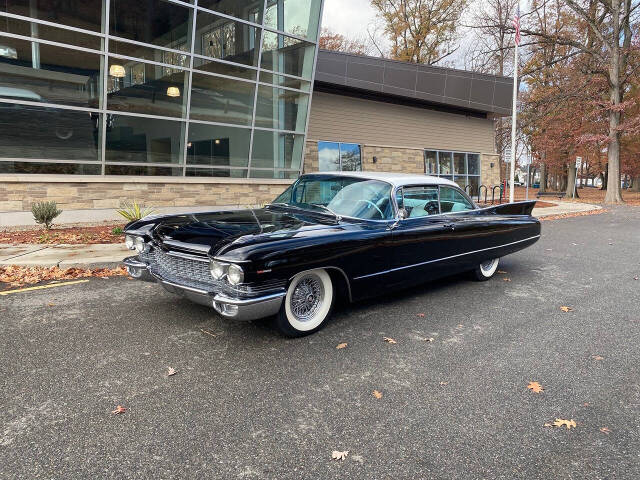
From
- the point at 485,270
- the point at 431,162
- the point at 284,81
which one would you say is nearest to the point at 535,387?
the point at 485,270

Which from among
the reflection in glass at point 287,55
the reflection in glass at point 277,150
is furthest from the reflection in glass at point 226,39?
the reflection in glass at point 277,150

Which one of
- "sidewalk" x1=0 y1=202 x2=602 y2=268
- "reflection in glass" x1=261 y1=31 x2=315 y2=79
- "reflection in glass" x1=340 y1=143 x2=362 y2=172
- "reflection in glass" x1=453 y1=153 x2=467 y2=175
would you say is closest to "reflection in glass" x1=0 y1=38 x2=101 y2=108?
"sidewalk" x1=0 y1=202 x2=602 y2=268

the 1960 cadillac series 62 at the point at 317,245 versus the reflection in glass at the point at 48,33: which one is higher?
the reflection in glass at the point at 48,33

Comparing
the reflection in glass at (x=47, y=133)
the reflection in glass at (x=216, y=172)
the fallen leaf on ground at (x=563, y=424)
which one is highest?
the reflection in glass at (x=47, y=133)

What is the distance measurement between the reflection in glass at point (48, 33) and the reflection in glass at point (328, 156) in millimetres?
9022

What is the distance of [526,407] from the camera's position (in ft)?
9.11

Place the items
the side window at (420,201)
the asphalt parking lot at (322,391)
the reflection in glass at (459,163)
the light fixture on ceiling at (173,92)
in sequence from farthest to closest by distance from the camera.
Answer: the reflection in glass at (459,163)
the light fixture on ceiling at (173,92)
the side window at (420,201)
the asphalt parking lot at (322,391)

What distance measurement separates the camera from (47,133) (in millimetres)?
10312

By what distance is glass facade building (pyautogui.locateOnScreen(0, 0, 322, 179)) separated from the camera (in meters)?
10.1

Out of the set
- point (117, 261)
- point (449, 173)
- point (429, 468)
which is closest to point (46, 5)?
point (117, 261)

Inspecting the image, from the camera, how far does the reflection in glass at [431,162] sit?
70.3 ft

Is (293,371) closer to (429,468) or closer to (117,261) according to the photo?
(429,468)

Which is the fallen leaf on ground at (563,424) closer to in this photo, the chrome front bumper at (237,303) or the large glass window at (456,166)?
the chrome front bumper at (237,303)

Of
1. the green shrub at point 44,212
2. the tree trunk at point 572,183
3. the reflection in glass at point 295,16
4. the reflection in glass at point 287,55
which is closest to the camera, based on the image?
the green shrub at point 44,212
